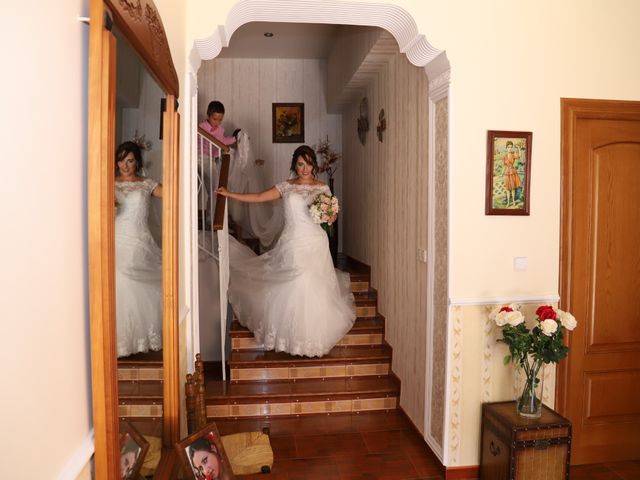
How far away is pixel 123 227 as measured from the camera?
1.46 meters

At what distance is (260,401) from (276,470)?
0.91m

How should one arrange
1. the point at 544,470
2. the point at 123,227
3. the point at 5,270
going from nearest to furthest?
Result: the point at 5,270
the point at 123,227
the point at 544,470

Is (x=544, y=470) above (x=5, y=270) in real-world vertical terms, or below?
below

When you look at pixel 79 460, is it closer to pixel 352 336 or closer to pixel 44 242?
pixel 44 242

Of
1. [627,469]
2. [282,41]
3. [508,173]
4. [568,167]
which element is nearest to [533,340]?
[508,173]

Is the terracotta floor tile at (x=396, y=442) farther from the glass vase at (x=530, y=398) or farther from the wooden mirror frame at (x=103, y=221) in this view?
the wooden mirror frame at (x=103, y=221)

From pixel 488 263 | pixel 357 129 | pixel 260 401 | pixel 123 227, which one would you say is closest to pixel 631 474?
pixel 488 263

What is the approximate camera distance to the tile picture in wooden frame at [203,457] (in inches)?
80.2

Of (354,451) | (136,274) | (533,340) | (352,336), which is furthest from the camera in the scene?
(352,336)

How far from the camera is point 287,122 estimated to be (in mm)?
7949

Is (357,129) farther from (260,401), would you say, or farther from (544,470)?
(544,470)

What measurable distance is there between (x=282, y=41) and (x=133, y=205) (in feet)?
19.6

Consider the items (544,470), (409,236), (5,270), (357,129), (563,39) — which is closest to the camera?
(5,270)

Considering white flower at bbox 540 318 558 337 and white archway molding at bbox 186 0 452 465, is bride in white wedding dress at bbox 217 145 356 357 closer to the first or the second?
white archway molding at bbox 186 0 452 465
